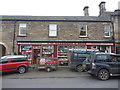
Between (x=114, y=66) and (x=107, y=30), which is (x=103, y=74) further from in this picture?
(x=107, y=30)

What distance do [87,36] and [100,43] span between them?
2051 mm

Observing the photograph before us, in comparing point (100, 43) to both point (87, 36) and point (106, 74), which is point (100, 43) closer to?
point (87, 36)

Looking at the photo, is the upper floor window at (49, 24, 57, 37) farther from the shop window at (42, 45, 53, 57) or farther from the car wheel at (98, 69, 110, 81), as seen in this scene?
the car wheel at (98, 69, 110, 81)

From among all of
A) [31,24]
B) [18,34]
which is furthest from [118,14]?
[18,34]

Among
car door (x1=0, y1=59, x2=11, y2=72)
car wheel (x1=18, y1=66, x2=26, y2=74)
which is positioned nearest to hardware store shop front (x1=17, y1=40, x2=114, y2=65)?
car wheel (x1=18, y1=66, x2=26, y2=74)

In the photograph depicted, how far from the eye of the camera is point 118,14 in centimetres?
1515

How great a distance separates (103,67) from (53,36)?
348 inches

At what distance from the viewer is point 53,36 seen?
48.6 ft

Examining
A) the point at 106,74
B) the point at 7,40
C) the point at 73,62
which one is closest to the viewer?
the point at 106,74

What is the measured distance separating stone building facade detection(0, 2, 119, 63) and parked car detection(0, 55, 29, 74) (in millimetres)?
4233

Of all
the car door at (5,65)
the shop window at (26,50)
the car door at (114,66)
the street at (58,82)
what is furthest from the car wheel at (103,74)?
Result: the shop window at (26,50)

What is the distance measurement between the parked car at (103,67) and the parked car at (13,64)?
6529 mm

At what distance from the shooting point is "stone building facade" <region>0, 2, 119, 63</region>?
14.5 m

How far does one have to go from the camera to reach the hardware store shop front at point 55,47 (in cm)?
1446
